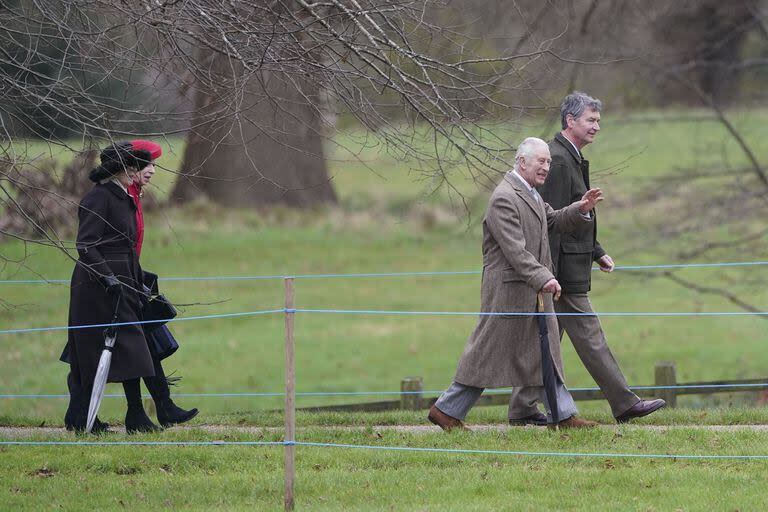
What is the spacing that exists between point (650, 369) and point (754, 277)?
2.82 metres

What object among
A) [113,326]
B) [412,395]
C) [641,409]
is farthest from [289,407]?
[412,395]

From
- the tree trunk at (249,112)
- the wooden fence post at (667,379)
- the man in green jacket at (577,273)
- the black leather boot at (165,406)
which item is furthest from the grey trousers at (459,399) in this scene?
the wooden fence post at (667,379)

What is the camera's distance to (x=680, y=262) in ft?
54.9

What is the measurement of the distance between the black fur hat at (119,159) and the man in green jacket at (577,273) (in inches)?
117

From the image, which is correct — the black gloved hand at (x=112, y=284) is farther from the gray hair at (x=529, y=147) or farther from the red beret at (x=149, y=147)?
the gray hair at (x=529, y=147)

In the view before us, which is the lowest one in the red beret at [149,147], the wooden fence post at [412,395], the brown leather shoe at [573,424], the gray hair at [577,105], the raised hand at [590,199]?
the brown leather shoe at [573,424]

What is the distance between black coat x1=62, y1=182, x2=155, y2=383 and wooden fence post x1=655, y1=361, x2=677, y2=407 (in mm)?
4567

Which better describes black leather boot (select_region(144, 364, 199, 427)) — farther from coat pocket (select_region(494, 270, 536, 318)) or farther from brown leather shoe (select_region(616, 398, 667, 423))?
brown leather shoe (select_region(616, 398, 667, 423))

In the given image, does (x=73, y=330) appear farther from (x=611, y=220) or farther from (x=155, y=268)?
(x=155, y=268)

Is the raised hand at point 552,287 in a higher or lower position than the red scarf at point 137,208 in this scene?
lower

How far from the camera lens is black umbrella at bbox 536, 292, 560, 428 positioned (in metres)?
8.41

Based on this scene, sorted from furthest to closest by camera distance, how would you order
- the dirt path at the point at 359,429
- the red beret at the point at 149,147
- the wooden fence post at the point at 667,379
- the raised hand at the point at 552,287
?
1. the wooden fence post at the point at 667,379
2. the dirt path at the point at 359,429
3. the red beret at the point at 149,147
4. the raised hand at the point at 552,287

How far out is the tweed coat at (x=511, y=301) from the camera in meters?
8.50

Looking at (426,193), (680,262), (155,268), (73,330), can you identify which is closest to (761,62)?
(680,262)
